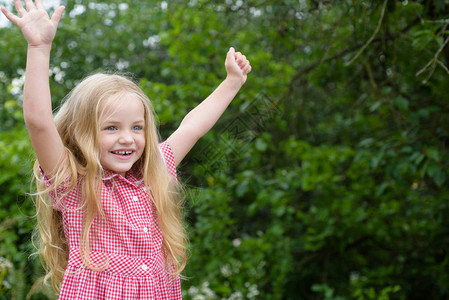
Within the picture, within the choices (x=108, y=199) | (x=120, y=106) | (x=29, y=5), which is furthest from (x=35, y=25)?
(x=108, y=199)

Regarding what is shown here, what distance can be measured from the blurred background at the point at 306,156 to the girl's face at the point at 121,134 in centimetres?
123

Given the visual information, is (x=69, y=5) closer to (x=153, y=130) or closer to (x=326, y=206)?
(x=326, y=206)

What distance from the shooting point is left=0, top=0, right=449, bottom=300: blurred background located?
2902 mm

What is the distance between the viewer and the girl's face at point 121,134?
146cm

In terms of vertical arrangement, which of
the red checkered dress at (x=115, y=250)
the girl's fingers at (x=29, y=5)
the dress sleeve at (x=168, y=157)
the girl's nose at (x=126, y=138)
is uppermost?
the girl's fingers at (x=29, y=5)

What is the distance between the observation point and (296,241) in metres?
3.96

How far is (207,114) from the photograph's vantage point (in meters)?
1.69

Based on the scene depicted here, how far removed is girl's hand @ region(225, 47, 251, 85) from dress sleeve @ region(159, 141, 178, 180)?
29 cm

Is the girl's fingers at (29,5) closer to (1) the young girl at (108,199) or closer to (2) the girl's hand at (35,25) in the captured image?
(2) the girl's hand at (35,25)

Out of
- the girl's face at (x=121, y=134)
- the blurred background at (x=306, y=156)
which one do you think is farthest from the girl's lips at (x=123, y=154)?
the blurred background at (x=306, y=156)

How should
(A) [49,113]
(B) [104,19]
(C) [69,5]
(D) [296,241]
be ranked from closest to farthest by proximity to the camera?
(A) [49,113] → (D) [296,241] → (C) [69,5] → (B) [104,19]

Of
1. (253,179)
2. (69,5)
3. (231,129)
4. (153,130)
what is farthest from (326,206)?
(69,5)

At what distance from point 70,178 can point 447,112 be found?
91.0 inches

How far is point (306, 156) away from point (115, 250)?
7.49 feet
